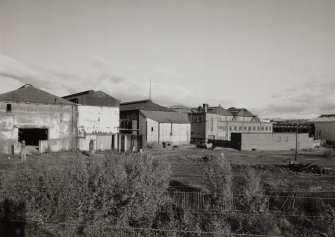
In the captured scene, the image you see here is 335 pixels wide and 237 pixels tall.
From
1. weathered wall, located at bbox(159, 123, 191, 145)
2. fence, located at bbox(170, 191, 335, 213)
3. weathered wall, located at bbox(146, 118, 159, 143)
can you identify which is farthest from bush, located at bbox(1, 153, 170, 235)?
weathered wall, located at bbox(159, 123, 191, 145)

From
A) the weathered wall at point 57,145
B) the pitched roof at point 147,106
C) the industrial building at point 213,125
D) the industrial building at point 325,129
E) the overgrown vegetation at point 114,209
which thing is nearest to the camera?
the overgrown vegetation at point 114,209

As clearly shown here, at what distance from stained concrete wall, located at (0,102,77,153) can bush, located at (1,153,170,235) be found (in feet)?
62.0

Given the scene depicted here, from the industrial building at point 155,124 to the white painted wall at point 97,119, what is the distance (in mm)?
5360

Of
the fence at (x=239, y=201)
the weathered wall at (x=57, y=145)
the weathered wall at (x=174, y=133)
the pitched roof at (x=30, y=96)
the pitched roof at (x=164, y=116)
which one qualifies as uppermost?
the pitched roof at (x=30, y=96)

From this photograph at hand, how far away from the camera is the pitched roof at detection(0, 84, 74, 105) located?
1259 inches

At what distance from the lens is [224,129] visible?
64562mm

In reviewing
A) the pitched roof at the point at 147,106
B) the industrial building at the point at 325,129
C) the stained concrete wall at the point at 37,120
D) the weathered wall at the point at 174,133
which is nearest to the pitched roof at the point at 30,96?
the stained concrete wall at the point at 37,120

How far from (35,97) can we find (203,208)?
2648 centimetres

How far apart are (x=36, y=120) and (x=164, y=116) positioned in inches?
913

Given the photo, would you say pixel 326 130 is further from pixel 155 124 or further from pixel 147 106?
pixel 147 106

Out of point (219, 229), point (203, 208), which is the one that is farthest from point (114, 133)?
point (219, 229)

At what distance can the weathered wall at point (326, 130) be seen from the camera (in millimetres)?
67938

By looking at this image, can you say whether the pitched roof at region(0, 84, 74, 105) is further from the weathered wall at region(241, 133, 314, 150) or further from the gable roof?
the weathered wall at region(241, 133, 314, 150)

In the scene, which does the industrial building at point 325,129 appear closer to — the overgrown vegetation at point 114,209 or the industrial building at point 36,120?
the industrial building at point 36,120
